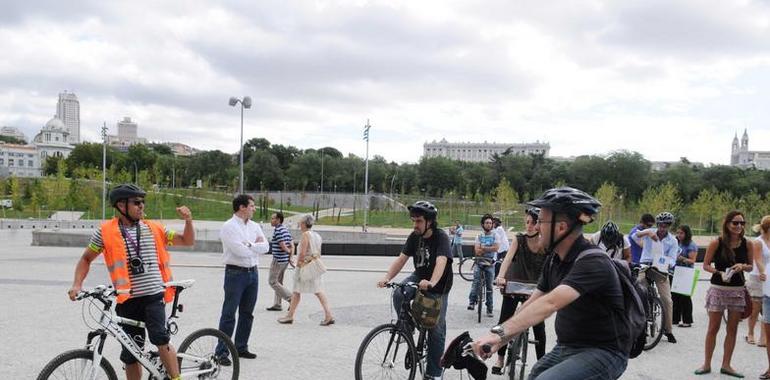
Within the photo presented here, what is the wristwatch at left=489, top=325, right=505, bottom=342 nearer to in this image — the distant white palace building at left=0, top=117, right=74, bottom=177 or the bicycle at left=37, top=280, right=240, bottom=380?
the bicycle at left=37, top=280, right=240, bottom=380

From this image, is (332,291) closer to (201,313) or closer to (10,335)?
(201,313)

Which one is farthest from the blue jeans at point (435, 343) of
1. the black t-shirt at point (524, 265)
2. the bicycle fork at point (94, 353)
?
the bicycle fork at point (94, 353)

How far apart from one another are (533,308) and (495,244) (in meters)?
6.84

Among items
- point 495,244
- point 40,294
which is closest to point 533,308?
point 495,244

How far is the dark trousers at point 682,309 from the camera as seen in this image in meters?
8.50

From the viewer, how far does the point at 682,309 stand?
28.1 feet

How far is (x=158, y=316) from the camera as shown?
425cm

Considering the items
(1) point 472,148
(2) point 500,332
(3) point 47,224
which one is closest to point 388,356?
(2) point 500,332

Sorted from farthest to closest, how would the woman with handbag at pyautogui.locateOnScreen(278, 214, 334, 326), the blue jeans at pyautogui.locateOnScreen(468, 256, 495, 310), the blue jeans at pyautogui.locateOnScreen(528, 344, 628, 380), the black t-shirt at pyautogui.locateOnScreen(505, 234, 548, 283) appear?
the blue jeans at pyautogui.locateOnScreen(468, 256, 495, 310) → the woman with handbag at pyautogui.locateOnScreen(278, 214, 334, 326) → the black t-shirt at pyautogui.locateOnScreen(505, 234, 548, 283) → the blue jeans at pyautogui.locateOnScreen(528, 344, 628, 380)

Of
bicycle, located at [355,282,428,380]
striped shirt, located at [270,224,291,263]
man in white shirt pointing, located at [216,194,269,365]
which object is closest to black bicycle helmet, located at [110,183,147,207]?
man in white shirt pointing, located at [216,194,269,365]

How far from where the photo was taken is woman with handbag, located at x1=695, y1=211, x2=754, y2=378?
5926 mm

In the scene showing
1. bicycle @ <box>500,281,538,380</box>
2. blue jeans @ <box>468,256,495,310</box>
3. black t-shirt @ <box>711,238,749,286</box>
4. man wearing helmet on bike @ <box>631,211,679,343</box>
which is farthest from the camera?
blue jeans @ <box>468,256,495,310</box>

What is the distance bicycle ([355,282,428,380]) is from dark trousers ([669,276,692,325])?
5385 mm

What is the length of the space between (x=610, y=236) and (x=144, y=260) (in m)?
5.16
